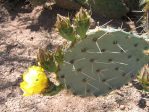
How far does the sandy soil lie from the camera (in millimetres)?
2561

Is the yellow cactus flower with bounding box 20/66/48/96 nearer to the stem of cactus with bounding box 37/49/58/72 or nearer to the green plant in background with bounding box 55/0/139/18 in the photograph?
the stem of cactus with bounding box 37/49/58/72

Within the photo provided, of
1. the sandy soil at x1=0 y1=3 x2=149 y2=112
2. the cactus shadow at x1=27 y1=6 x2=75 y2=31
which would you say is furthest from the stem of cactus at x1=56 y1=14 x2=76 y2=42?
the cactus shadow at x1=27 y1=6 x2=75 y2=31

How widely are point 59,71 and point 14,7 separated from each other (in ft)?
4.41

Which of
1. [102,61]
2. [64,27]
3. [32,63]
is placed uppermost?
[64,27]

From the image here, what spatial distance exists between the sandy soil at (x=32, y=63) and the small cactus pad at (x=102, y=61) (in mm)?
132

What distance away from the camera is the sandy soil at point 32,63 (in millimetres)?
2561

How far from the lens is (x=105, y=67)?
2.37m

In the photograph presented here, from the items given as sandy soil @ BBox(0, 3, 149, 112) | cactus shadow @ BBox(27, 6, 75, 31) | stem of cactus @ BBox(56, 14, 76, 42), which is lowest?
sandy soil @ BBox(0, 3, 149, 112)

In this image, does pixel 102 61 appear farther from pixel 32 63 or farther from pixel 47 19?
pixel 47 19

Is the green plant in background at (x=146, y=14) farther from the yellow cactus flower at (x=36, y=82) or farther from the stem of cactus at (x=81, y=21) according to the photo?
the yellow cactus flower at (x=36, y=82)

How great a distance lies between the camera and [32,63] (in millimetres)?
2822

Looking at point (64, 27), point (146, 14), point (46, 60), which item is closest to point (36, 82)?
point (46, 60)

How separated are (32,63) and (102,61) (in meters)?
0.70

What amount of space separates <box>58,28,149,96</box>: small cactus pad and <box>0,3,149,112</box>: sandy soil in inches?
5.2
